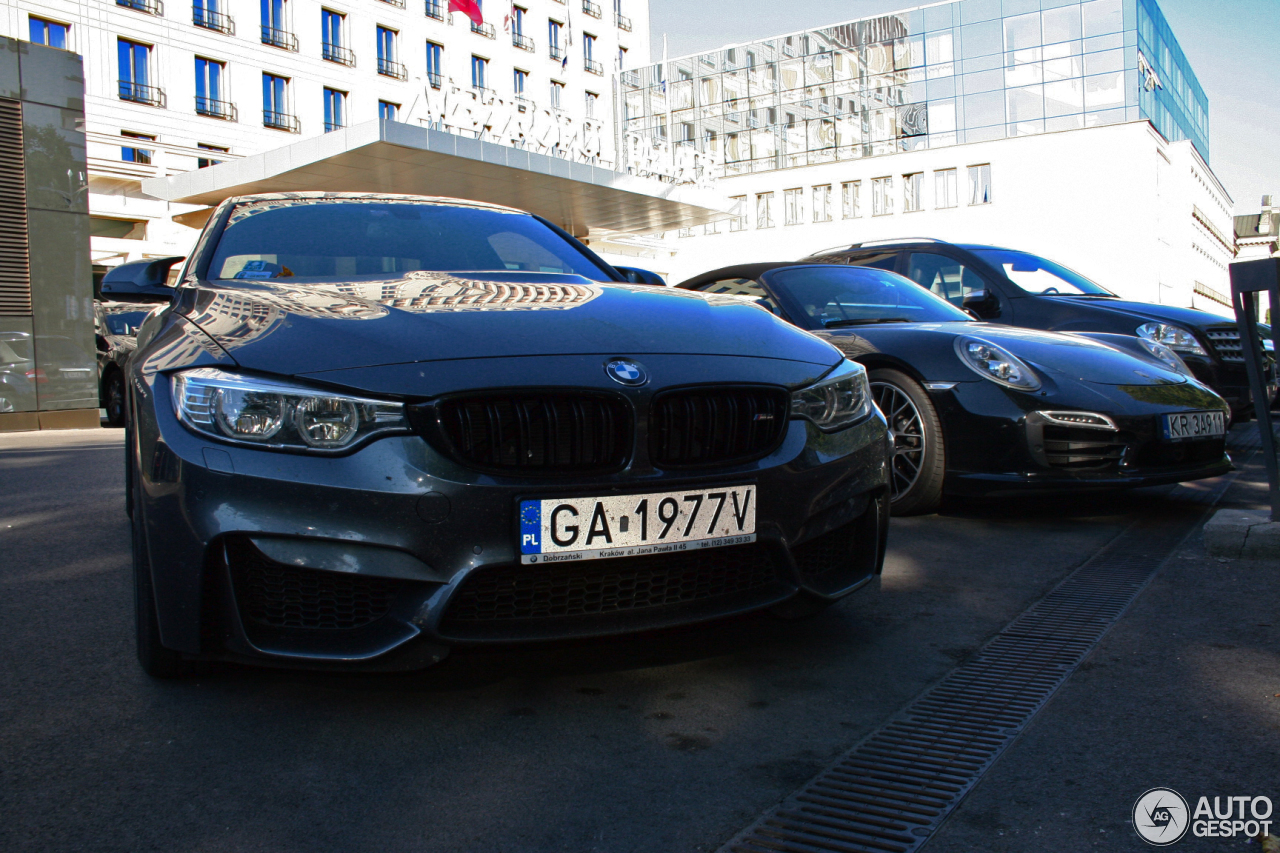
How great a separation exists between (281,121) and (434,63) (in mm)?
7502

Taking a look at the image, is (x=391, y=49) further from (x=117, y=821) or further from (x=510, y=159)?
(x=117, y=821)

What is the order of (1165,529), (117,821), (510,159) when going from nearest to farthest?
(117,821), (1165,529), (510,159)

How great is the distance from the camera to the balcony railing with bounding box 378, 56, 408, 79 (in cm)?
3825

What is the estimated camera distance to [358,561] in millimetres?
1997

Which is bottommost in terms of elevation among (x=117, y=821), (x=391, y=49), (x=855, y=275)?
(x=117, y=821)

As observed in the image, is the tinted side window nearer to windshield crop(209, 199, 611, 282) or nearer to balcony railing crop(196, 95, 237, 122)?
windshield crop(209, 199, 611, 282)

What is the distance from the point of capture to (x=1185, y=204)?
1770 inches

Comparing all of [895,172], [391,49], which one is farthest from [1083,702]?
[895,172]

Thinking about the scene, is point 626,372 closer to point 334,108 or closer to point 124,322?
point 124,322

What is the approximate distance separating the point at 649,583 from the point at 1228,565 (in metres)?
2.33

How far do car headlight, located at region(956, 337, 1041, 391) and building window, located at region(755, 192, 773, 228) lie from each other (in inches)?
1756

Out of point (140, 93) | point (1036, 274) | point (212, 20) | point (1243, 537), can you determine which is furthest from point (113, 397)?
point (212, 20)

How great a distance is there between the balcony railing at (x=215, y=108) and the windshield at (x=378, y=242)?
1316 inches

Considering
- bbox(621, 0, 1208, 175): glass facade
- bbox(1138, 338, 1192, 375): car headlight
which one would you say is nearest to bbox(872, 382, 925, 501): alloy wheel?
bbox(1138, 338, 1192, 375): car headlight
